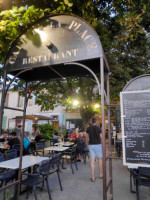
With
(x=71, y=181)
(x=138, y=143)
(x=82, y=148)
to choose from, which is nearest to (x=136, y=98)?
(x=138, y=143)

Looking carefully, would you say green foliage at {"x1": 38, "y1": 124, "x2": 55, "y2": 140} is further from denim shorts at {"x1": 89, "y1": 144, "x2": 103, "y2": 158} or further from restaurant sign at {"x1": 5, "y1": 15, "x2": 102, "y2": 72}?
restaurant sign at {"x1": 5, "y1": 15, "x2": 102, "y2": 72}

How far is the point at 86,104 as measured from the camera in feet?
33.2

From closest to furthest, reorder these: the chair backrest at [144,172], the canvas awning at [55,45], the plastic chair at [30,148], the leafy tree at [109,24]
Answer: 1. the canvas awning at [55,45]
2. the leafy tree at [109,24]
3. the chair backrest at [144,172]
4. the plastic chair at [30,148]

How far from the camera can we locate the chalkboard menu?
241 centimetres

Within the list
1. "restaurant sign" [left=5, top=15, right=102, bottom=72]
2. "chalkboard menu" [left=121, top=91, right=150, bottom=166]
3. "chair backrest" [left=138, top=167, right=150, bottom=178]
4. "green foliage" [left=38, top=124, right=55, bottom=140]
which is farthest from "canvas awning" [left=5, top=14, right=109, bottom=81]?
"green foliage" [left=38, top=124, right=55, bottom=140]

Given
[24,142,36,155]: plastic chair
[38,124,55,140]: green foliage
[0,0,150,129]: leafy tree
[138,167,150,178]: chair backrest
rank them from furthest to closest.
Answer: [38,124,55,140]: green foliage
[24,142,36,155]: plastic chair
[138,167,150,178]: chair backrest
[0,0,150,129]: leafy tree

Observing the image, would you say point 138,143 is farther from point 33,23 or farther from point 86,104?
point 86,104

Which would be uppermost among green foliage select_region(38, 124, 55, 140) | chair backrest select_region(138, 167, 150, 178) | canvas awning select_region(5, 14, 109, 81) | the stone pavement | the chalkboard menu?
canvas awning select_region(5, 14, 109, 81)

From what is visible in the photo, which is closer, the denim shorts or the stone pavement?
the stone pavement

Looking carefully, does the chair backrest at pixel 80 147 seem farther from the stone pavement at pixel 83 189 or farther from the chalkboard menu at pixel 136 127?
the chalkboard menu at pixel 136 127

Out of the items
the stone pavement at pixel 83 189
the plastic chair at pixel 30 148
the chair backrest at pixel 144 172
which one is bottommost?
the stone pavement at pixel 83 189

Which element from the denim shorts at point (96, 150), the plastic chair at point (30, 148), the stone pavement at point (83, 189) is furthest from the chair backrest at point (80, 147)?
the plastic chair at point (30, 148)

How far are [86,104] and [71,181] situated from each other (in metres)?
5.93

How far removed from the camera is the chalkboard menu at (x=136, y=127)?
241cm
